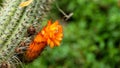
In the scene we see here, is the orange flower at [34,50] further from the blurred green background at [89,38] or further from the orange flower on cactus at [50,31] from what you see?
the blurred green background at [89,38]

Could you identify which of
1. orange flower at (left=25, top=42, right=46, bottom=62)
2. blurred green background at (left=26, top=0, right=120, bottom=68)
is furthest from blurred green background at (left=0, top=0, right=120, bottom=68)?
orange flower at (left=25, top=42, right=46, bottom=62)

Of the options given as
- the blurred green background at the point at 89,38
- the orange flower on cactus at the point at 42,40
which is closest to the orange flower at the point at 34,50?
the orange flower on cactus at the point at 42,40

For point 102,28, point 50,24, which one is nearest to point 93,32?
point 102,28

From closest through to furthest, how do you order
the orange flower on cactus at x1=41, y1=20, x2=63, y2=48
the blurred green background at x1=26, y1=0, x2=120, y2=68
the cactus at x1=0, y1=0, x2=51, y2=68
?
the cactus at x1=0, y1=0, x2=51, y2=68, the orange flower on cactus at x1=41, y1=20, x2=63, y2=48, the blurred green background at x1=26, y1=0, x2=120, y2=68

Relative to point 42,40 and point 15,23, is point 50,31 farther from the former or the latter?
point 15,23

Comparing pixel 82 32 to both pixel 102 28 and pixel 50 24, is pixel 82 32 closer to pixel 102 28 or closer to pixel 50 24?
pixel 102 28

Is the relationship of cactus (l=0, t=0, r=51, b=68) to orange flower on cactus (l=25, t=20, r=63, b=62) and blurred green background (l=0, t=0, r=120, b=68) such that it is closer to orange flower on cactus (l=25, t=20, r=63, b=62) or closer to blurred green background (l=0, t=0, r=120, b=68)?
orange flower on cactus (l=25, t=20, r=63, b=62)

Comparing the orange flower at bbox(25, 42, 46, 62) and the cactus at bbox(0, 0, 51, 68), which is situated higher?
the cactus at bbox(0, 0, 51, 68)

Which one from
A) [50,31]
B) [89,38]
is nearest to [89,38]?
[89,38]
